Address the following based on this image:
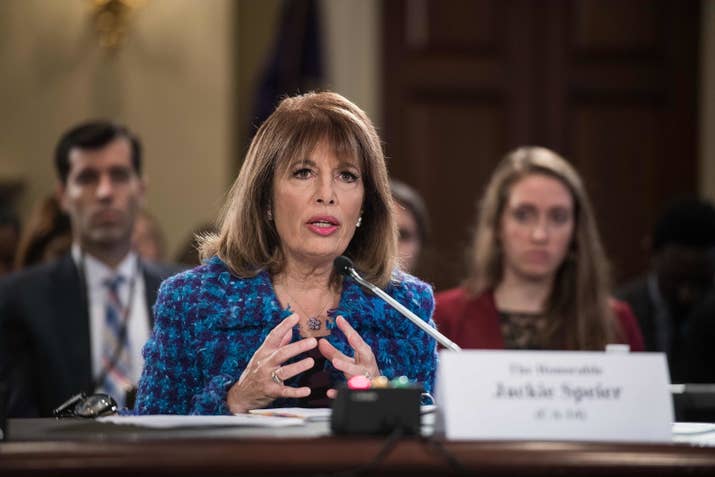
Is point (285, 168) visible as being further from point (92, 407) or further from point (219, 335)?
point (92, 407)

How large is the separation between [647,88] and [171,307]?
478 cm

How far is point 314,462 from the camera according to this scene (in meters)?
1.52

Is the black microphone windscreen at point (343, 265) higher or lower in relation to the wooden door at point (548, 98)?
lower

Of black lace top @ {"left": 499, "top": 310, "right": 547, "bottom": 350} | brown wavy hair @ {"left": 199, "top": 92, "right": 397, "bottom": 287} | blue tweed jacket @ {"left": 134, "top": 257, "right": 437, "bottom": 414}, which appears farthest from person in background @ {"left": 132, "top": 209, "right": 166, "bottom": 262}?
blue tweed jacket @ {"left": 134, "top": 257, "right": 437, "bottom": 414}

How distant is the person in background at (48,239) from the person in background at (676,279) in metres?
2.14

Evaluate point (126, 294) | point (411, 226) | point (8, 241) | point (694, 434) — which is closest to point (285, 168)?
point (694, 434)

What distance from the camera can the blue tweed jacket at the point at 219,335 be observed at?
98.9 inches

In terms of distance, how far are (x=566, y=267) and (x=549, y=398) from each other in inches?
97.9

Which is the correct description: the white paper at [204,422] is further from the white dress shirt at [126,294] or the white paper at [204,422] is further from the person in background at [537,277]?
the white dress shirt at [126,294]

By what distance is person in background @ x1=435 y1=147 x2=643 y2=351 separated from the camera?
3955 mm

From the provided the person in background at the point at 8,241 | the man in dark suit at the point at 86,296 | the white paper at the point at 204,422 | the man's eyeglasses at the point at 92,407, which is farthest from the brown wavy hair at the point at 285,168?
the person in background at the point at 8,241

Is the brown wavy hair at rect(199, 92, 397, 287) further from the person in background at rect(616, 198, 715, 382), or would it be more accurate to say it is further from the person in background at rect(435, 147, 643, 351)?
the person in background at rect(616, 198, 715, 382)

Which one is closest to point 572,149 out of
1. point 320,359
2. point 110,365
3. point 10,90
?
point 10,90

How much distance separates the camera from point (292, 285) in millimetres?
2664
